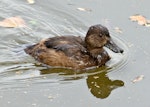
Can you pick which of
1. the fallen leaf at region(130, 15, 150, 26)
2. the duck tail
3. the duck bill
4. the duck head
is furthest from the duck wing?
the fallen leaf at region(130, 15, 150, 26)

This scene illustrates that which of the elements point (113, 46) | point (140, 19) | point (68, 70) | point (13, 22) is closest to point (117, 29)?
point (140, 19)

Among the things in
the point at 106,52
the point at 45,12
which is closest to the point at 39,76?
the point at 106,52

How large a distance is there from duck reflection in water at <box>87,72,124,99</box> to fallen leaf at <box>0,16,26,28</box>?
244cm

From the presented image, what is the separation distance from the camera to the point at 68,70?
950cm

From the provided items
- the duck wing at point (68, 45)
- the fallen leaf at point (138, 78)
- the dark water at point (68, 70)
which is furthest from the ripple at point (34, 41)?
the fallen leaf at point (138, 78)

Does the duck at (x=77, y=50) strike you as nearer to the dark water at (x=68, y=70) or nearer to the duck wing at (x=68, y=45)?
the duck wing at (x=68, y=45)

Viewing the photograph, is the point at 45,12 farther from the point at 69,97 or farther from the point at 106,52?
the point at 69,97

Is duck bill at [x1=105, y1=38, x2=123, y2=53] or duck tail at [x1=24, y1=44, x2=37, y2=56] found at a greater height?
duck bill at [x1=105, y1=38, x2=123, y2=53]

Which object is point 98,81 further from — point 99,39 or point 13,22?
point 13,22

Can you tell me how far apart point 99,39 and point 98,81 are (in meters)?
0.91

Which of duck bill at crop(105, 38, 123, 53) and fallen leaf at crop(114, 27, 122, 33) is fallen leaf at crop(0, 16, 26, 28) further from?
duck bill at crop(105, 38, 123, 53)

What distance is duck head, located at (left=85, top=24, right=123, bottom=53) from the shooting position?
9.65 metres

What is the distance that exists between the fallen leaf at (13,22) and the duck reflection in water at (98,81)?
1.84 m

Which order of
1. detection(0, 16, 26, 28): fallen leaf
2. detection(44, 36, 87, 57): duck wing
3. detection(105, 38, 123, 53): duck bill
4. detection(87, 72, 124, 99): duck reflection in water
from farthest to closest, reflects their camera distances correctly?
detection(0, 16, 26, 28): fallen leaf, detection(105, 38, 123, 53): duck bill, detection(44, 36, 87, 57): duck wing, detection(87, 72, 124, 99): duck reflection in water
